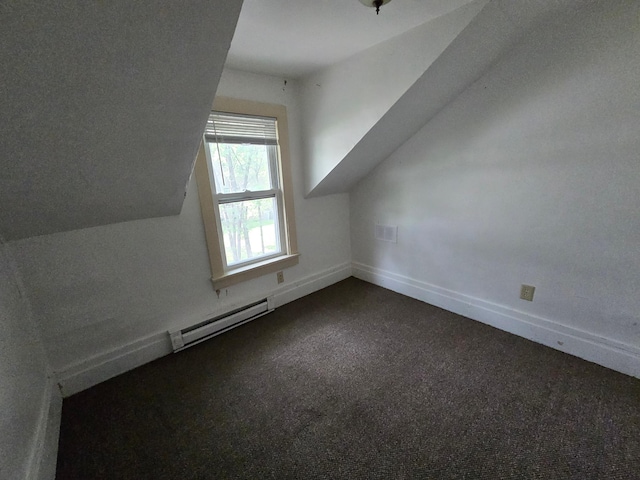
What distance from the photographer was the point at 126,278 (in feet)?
6.05

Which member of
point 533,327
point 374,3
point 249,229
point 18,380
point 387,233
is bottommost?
point 533,327

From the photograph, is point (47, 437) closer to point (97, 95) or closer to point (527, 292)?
point (97, 95)

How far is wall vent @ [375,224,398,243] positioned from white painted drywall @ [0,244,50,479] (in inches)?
106

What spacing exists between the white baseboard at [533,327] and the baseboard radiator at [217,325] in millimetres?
1400

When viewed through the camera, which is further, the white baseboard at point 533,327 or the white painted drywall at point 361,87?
the white baseboard at point 533,327

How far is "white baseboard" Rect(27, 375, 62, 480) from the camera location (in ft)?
3.73

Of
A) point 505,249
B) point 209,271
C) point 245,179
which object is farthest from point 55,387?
point 505,249

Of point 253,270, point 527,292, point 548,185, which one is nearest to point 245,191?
point 253,270

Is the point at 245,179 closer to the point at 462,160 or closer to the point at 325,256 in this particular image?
the point at 325,256

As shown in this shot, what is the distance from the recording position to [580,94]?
157 centimetres

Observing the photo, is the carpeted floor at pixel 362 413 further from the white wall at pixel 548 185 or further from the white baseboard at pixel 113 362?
the white wall at pixel 548 185

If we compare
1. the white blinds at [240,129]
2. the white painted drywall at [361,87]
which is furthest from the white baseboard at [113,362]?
the white painted drywall at [361,87]

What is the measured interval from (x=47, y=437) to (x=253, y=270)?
1484mm

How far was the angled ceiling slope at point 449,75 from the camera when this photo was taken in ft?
4.63
